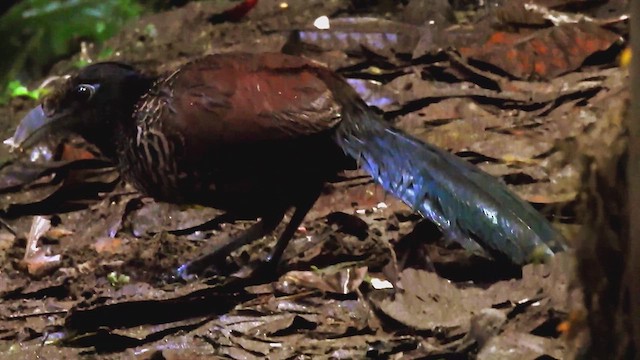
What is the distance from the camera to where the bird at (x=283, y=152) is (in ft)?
9.24

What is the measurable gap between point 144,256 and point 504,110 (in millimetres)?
1954

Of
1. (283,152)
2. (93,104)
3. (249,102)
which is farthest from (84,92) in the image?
(283,152)

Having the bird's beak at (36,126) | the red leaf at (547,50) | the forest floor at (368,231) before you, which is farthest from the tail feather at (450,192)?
the red leaf at (547,50)

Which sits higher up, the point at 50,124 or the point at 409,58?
the point at 50,124

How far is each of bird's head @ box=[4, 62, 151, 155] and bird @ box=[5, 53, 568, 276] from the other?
0.10 m

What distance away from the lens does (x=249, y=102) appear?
2.95 metres

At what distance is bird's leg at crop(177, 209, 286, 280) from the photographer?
11.2ft

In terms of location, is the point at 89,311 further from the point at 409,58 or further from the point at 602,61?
the point at 602,61

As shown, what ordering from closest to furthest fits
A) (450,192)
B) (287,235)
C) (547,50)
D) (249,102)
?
(450,192) < (249,102) < (287,235) < (547,50)

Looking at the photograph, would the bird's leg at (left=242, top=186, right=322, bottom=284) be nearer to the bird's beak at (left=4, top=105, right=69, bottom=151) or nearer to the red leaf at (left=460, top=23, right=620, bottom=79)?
the bird's beak at (left=4, top=105, right=69, bottom=151)

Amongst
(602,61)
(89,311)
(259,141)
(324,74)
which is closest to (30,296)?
(89,311)

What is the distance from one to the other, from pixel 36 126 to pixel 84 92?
255 millimetres

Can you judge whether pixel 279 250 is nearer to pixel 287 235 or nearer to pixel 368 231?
pixel 287 235

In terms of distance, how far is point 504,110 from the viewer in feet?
14.7
